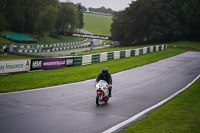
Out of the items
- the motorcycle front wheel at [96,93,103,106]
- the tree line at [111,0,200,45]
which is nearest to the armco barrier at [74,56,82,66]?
the motorcycle front wheel at [96,93,103,106]

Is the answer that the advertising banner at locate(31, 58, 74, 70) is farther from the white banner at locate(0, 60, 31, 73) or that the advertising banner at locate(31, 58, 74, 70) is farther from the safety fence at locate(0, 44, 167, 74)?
the white banner at locate(0, 60, 31, 73)

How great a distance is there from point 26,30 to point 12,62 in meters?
71.1

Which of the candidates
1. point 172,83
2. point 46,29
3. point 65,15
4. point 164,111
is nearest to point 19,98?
point 164,111

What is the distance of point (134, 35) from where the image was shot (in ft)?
282

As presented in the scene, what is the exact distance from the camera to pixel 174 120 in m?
11.7

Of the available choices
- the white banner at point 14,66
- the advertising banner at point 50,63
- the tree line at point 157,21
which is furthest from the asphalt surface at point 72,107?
the tree line at point 157,21

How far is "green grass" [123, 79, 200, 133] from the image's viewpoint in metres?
10.3

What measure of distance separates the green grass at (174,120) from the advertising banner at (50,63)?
14984 mm

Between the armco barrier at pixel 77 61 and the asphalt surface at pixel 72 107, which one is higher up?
the armco barrier at pixel 77 61

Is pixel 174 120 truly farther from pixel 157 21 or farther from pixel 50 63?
pixel 157 21

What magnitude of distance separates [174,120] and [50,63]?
18.9 m

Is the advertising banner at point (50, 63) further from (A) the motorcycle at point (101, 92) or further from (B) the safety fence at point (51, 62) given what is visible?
(A) the motorcycle at point (101, 92)

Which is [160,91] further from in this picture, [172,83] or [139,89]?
[172,83]

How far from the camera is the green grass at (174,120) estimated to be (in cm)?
1026
